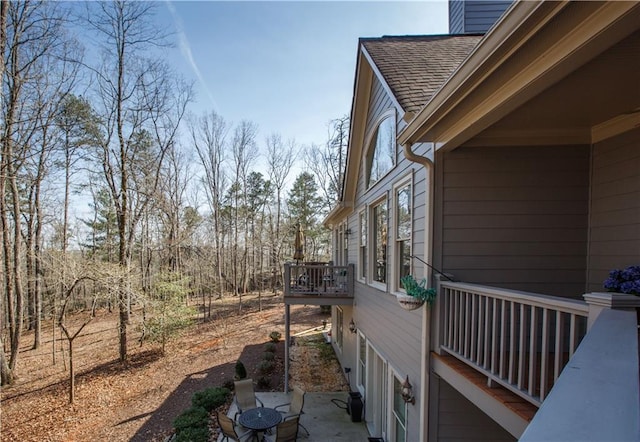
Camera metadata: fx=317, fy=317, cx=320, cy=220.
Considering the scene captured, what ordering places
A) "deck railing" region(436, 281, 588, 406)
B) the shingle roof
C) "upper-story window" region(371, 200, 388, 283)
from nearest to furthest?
"deck railing" region(436, 281, 588, 406)
the shingle roof
"upper-story window" region(371, 200, 388, 283)

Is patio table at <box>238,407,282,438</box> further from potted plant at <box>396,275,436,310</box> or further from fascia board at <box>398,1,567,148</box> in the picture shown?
fascia board at <box>398,1,567,148</box>

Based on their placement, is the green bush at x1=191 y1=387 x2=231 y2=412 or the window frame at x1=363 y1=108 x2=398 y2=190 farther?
the green bush at x1=191 y1=387 x2=231 y2=412

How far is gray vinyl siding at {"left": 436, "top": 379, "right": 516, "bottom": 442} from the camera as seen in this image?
3557mm

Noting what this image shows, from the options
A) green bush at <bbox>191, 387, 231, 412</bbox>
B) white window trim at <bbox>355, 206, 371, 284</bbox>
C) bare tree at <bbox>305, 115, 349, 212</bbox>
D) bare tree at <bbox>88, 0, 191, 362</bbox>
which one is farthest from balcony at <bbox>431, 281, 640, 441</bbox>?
bare tree at <bbox>305, 115, 349, 212</bbox>

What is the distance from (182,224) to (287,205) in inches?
358

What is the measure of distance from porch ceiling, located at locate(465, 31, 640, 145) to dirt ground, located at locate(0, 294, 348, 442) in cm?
844

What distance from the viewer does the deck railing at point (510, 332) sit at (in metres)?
2.12

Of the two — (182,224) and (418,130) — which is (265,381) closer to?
(418,130)

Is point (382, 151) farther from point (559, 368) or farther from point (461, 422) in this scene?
point (559, 368)

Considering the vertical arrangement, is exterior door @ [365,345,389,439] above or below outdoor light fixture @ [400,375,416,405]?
below

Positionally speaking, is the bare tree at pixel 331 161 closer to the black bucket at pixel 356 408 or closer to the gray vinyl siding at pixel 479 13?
the gray vinyl siding at pixel 479 13

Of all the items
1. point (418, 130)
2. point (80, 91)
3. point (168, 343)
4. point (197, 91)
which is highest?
point (197, 91)

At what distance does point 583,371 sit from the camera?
115 cm

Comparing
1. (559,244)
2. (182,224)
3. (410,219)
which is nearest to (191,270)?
(182,224)
